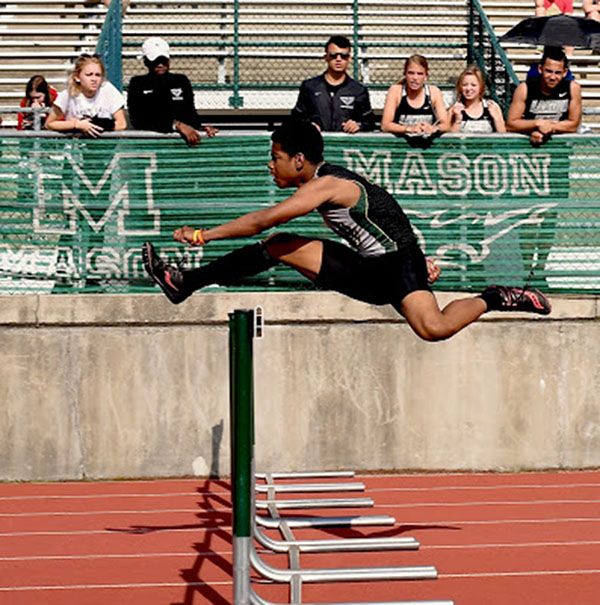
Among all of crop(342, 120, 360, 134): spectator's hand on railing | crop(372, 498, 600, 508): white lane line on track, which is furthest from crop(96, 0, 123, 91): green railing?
crop(372, 498, 600, 508): white lane line on track

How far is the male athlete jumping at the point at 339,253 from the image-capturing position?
24.6 ft

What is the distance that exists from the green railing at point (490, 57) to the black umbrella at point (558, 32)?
0.57 m

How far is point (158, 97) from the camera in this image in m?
11.3

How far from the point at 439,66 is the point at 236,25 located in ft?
8.83

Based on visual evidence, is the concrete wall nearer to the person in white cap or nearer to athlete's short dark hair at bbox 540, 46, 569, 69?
the person in white cap

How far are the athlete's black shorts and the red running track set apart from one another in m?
1.63

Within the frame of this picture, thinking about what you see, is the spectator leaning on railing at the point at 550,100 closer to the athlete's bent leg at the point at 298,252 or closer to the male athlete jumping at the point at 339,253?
the male athlete jumping at the point at 339,253

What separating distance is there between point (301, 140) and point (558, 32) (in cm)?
678

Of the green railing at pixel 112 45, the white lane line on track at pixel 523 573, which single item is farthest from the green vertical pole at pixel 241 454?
the green railing at pixel 112 45

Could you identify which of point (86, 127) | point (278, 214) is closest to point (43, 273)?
point (86, 127)

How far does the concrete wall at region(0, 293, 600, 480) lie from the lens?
11.2m

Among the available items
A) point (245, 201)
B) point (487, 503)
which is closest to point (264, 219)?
point (245, 201)

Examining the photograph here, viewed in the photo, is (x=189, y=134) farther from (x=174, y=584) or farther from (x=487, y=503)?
(x=174, y=584)

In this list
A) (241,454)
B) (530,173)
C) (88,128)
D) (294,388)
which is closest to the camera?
(241,454)
